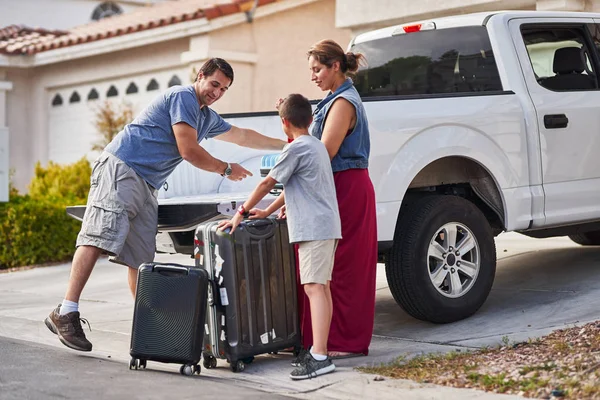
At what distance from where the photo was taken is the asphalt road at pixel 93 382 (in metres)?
5.82

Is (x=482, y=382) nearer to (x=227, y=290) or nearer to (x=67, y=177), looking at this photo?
(x=227, y=290)

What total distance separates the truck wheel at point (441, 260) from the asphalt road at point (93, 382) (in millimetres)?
1611

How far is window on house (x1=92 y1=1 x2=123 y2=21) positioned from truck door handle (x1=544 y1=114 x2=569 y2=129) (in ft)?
66.2

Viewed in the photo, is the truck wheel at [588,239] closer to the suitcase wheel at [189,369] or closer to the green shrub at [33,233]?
the suitcase wheel at [189,369]

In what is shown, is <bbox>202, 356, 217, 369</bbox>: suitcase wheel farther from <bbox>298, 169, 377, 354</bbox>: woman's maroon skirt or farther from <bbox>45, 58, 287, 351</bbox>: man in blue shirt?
<bbox>45, 58, 287, 351</bbox>: man in blue shirt

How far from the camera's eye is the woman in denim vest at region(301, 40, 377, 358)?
6.64m

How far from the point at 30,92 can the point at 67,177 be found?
200 inches

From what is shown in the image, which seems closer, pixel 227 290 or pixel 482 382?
pixel 482 382

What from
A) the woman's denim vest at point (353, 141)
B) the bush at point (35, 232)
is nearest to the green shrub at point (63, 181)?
the bush at point (35, 232)

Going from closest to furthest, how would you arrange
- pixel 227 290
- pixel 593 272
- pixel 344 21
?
pixel 227 290, pixel 593 272, pixel 344 21

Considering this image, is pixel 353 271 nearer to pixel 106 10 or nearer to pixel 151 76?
pixel 151 76

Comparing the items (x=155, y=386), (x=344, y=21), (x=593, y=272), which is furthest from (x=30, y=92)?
(x=155, y=386)

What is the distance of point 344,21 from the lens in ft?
44.7

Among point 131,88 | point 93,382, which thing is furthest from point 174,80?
point 93,382
